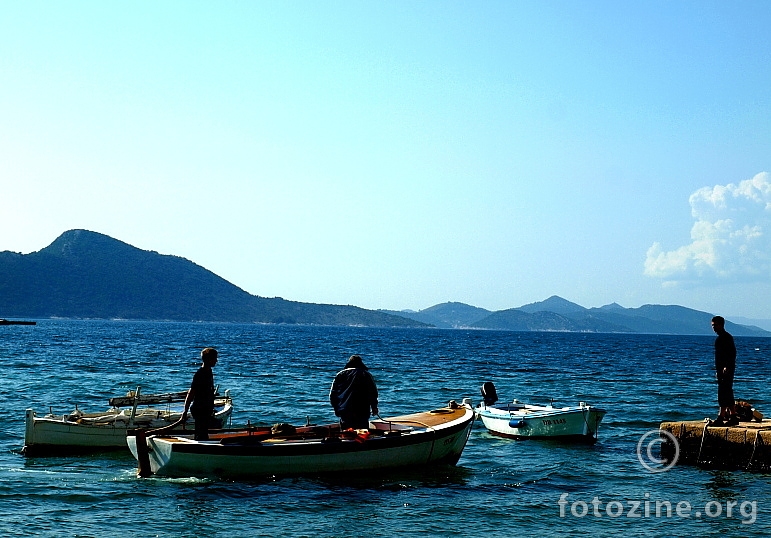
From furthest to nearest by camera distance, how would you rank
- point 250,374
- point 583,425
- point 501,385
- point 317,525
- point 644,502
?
point 250,374 → point 501,385 → point 583,425 → point 644,502 → point 317,525

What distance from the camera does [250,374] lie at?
49000 millimetres

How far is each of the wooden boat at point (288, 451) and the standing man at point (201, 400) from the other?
0.34m

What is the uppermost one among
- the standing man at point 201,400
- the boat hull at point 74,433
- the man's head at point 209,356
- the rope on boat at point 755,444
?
the man's head at point 209,356

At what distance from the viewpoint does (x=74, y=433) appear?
791 inches

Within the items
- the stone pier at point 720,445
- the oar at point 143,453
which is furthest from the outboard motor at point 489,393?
the oar at point 143,453

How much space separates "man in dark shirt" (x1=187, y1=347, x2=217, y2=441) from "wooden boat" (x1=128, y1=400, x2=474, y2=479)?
34cm

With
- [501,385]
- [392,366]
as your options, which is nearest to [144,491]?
[501,385]

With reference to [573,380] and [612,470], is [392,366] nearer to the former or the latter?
[573,380]

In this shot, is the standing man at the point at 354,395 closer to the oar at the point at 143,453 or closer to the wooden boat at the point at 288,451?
the wooden boat at the point at 288,451

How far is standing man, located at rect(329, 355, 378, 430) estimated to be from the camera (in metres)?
17.6

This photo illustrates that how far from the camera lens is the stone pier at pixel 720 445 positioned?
17.7 m

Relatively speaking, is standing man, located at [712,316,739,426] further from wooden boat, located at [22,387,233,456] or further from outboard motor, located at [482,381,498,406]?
wooden boat, located at [22,387,233,456]

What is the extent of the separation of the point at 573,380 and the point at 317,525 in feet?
129

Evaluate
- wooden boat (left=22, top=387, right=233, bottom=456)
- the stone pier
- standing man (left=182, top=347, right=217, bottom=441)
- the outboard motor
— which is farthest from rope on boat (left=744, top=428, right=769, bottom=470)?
wooden boat (left=22, top=387, right=233, bottom=456)
